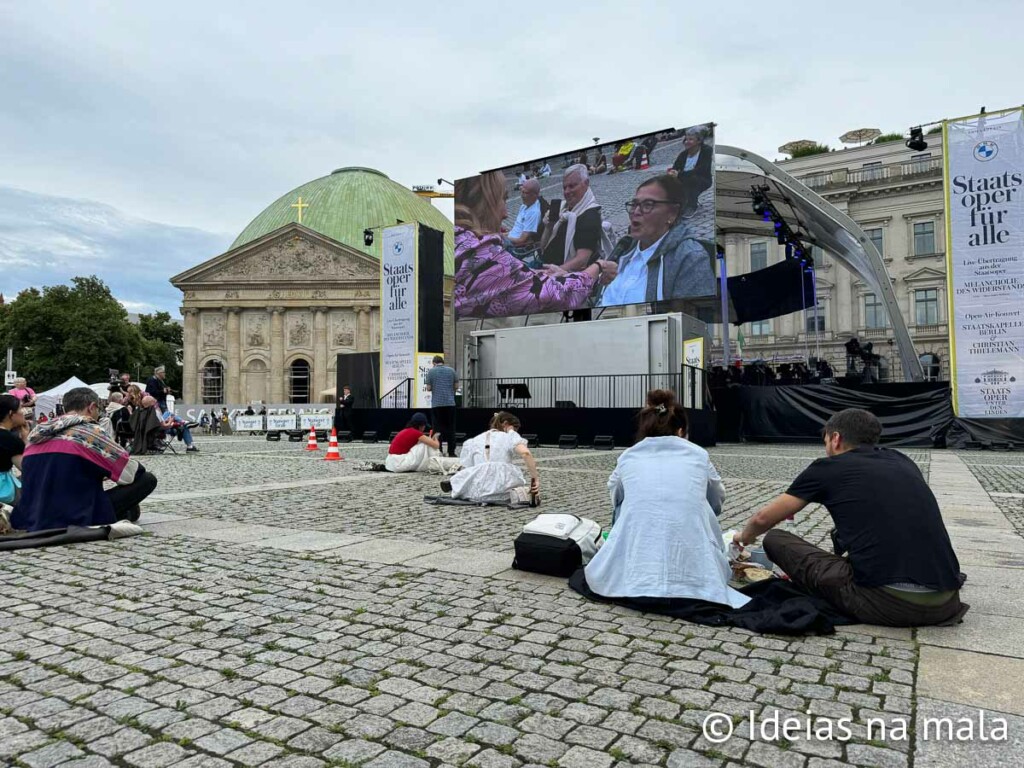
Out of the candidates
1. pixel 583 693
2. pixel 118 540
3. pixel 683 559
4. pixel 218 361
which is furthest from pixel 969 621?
pixel 218 361

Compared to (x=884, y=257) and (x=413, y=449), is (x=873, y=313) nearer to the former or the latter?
(x=884, y=257)

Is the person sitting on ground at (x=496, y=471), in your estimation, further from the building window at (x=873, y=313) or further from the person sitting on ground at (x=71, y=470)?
the building window at (x=873, y=313)

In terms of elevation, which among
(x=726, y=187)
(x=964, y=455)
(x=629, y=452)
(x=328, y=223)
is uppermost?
(x=328, y=223)

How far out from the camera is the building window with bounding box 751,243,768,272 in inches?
1980

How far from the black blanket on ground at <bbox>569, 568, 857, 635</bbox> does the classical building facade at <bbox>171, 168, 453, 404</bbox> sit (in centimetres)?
5402

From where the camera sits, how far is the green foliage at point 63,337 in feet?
184

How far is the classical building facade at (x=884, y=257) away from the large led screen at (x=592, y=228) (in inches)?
926

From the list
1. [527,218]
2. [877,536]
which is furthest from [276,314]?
[877,536]

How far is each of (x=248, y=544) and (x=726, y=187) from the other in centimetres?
2364

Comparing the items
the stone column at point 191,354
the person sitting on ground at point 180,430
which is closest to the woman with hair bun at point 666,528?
the person sitting on ground at point 180,430

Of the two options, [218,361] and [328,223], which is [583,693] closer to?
[218,361]

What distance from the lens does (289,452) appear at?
1775 centimetres

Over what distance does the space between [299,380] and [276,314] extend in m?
5.41

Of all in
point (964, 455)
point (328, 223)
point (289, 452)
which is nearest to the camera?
point (964, 455)
